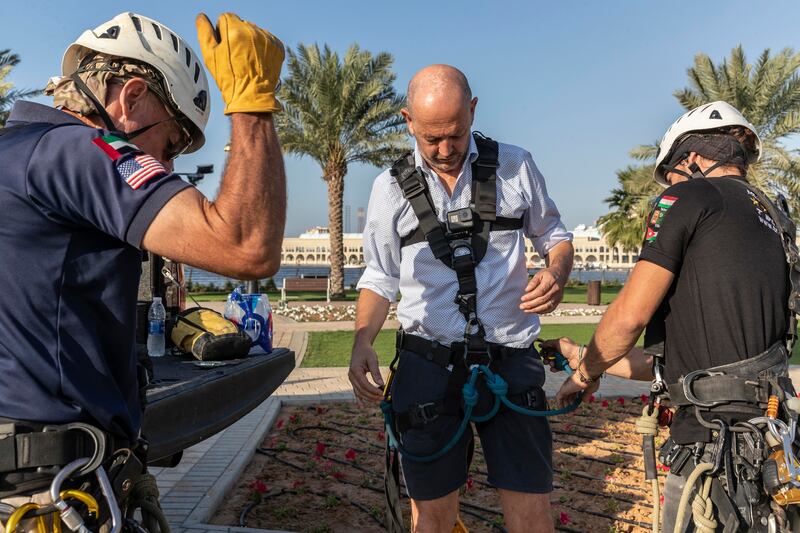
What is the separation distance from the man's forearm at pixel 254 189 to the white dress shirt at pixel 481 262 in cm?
157

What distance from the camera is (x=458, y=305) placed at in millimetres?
3184

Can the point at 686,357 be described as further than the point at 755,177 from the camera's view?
No

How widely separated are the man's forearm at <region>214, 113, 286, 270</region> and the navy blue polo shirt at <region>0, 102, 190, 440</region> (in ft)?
0.41

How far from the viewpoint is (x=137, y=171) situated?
163 cm

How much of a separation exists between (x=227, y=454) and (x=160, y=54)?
189 inches

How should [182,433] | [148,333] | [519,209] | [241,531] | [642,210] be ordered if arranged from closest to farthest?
[519,209] < [182,433] < [241,531] < [148,333] < [642,210]

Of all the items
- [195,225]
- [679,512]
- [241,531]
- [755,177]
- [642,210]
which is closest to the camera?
[195,225]

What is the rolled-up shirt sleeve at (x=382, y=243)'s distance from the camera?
3338 millimetres

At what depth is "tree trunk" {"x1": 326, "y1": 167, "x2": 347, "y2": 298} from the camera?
30625mm

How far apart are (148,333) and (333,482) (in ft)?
6.09

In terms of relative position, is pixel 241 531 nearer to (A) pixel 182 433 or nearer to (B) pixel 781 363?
(A) pixel 182 433

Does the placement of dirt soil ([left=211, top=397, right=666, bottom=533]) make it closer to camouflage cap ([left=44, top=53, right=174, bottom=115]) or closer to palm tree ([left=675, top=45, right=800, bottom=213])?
camouflage cap ([left=44, top=53, right=174, bottom=115])

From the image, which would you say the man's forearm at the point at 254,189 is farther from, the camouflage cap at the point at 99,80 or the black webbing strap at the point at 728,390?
the black webbing strap at the point at 728,390

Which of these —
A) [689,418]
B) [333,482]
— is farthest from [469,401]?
[333,482]
